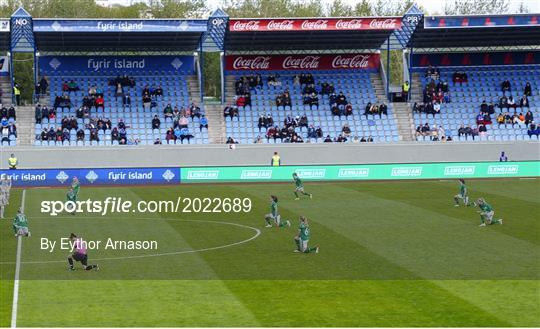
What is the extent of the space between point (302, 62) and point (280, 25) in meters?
8.40

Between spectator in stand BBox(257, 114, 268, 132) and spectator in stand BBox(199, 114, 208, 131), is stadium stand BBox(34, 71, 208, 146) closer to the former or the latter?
spectator in stand BBox(199, 114, 208, 131)

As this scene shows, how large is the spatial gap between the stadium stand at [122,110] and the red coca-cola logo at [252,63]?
172 inches

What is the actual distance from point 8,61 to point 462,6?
2658 inches

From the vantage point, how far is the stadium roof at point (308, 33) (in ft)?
211

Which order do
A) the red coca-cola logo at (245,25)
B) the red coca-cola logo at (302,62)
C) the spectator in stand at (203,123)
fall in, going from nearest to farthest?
the red coca-cola logo at (245,25), the spectator in stand at (203,123), the red coca-cola logo at (302,62)

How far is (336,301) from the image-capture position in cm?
2175

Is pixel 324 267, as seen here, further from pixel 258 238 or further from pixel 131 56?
pixel 131 56

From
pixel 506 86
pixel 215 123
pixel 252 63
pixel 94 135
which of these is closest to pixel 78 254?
pixel 94 135

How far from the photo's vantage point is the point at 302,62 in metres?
72.6

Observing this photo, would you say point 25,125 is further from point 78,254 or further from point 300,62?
point 78,254

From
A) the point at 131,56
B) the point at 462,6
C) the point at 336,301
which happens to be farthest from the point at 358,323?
the point at 462,6

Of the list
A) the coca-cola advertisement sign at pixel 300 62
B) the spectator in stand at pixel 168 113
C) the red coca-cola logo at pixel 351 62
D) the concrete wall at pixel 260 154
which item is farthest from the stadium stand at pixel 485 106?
the spectator in stand at pixel 168 113

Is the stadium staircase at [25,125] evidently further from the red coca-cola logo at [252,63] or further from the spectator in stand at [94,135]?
the red coca-cola logo at [252,63]

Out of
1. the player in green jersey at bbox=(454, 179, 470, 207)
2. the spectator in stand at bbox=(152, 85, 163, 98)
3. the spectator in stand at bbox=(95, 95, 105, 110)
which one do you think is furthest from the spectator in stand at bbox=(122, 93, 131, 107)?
the player in green jersey at bbox=(454, 179, 470, 207)
